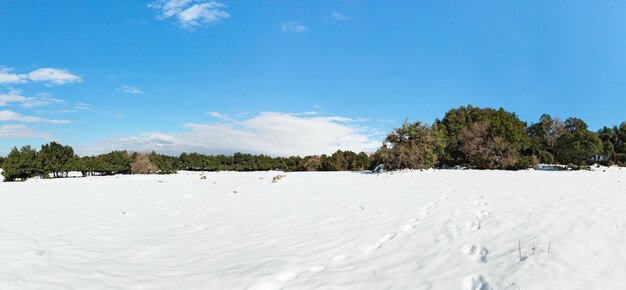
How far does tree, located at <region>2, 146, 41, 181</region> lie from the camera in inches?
2058

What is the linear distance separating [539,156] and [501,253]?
181 feet

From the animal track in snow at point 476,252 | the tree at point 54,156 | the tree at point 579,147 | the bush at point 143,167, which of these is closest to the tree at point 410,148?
the tree at point 579,147

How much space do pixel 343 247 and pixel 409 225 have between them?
7.32ft

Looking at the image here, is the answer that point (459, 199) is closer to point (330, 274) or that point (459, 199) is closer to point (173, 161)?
point (330, 274)

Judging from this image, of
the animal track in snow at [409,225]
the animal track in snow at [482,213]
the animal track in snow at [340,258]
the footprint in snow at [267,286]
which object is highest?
the animal track in snow at [482,213]

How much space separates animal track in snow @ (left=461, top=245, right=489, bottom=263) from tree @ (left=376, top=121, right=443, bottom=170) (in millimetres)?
26783

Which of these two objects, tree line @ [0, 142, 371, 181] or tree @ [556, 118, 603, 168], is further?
tree line @ [0, 142, 371, 181]

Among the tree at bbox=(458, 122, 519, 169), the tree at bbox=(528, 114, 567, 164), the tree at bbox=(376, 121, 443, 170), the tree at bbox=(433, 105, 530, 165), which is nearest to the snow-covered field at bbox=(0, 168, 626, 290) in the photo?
the tree at bbox=(376, 121, 443, 170)

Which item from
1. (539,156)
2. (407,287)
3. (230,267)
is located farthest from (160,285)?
(539,156)

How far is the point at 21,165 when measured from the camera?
54156mm

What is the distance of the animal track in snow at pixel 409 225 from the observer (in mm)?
8370

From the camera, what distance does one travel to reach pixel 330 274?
569cm

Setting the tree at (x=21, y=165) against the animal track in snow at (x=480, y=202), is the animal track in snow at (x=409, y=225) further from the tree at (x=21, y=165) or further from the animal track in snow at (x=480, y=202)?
the tree at (x=21, y=165)

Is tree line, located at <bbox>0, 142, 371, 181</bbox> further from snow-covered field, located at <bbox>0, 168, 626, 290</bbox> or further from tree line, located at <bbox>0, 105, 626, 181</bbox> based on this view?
snow-covered field, located at <bbox>0, 168, 626, 290</bbox>
